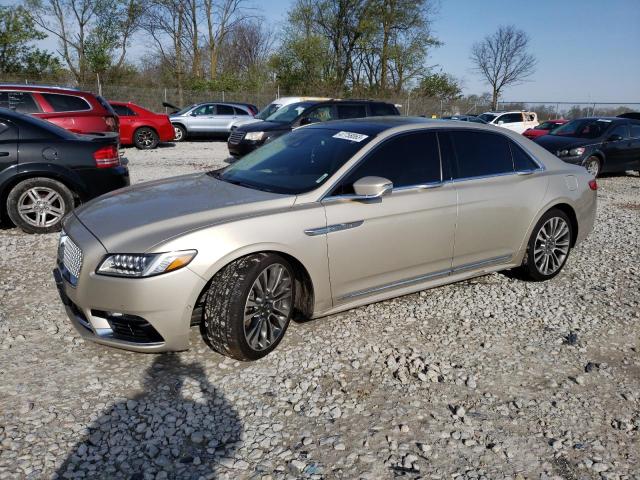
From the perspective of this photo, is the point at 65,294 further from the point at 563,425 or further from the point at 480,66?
the point at 480,66

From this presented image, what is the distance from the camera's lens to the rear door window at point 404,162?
380 centimetres

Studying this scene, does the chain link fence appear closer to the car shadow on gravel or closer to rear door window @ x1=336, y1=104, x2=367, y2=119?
rear door window @ x1=336, y1=104, x2=367, y2=119

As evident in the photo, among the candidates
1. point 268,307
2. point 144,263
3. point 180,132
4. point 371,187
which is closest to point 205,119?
point 180,132

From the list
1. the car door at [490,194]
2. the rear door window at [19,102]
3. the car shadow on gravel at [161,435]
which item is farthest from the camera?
the rear door window at [19,102]

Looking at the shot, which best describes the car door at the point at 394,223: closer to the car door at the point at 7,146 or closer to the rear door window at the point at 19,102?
the car door at the point at 7,146

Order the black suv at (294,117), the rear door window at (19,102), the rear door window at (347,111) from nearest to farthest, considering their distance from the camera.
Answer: the rear door window at (19,102) < the black suv at (294,117) < the rear door window at (347,111)

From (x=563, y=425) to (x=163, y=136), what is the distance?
15259 millimetres

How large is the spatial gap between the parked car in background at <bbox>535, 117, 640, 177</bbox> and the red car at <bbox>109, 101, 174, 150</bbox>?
11.0 metres

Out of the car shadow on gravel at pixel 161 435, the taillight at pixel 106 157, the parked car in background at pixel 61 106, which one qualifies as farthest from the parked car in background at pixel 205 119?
the car shadow on gravel at pixel 161 435

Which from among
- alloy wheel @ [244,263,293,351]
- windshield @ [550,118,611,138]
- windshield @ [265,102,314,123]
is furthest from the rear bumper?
windshield @ [550,118,611,138]

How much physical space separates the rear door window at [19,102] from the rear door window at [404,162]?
8.27 m

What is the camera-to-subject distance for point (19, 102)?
9594mm

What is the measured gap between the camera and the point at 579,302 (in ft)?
15.2

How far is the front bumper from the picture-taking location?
296cm
